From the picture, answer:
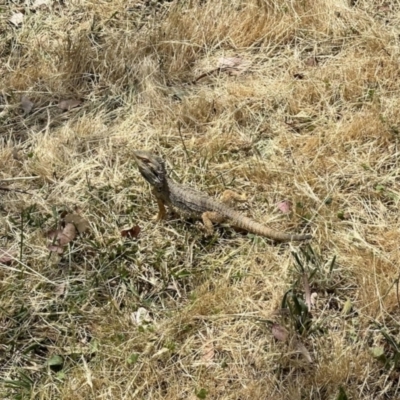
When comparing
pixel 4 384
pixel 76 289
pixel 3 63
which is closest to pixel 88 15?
pixel 3 63

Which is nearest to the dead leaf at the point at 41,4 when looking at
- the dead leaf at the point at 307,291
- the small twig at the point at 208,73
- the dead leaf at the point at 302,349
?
the small twig at the point at 208,73

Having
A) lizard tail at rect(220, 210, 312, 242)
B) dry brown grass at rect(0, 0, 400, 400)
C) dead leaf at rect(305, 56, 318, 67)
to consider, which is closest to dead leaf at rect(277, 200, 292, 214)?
dry brown grass at rect(0, 0, 400, 400)

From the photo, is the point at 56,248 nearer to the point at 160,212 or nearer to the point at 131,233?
the point at 131,233

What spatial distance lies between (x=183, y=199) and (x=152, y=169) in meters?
0.22

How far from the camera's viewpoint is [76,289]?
3330 millimetres

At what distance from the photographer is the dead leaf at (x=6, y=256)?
3467mm

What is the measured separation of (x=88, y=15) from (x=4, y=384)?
2947mm

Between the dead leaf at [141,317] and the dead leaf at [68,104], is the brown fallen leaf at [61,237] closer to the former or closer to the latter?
the dead leaf at [141,317]

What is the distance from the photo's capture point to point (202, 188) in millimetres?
3771

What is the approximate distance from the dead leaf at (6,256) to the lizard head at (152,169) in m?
0.77

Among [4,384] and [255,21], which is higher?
[255,21]

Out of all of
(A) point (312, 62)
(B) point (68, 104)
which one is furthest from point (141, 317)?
(A) point (312, 62)

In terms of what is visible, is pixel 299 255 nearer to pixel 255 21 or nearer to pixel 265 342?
pixel 265 342

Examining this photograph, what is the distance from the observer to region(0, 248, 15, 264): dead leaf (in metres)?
3.47
